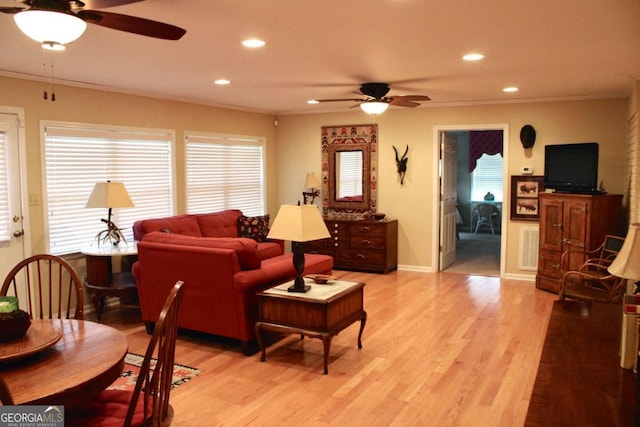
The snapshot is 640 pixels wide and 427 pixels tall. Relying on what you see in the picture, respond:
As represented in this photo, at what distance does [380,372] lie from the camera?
3.76 meters

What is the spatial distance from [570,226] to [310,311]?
11.6ft

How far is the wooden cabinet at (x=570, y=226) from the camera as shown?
5.51m

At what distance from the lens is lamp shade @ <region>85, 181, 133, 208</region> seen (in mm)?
4965

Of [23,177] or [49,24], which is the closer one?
[49,24]

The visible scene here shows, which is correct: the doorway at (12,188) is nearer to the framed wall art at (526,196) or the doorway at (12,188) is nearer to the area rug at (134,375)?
the area rug at (134,375)

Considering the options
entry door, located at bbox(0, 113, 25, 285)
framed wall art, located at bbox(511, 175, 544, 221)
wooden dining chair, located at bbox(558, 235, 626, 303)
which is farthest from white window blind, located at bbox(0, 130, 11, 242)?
framed wall art, located at bbox(511, 175, 544, 221)

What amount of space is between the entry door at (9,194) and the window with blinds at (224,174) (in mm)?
2182

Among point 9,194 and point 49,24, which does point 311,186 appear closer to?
point 9,194

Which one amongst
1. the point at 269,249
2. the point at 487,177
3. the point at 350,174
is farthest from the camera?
the point at 487,177

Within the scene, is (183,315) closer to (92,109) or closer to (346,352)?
(346,352)

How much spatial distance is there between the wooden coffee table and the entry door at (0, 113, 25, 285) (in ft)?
8.32

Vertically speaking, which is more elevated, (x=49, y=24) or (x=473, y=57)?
(x=473, y=57)

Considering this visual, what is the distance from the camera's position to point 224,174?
7.33m

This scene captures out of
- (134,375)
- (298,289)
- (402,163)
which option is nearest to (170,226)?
(134,375)
